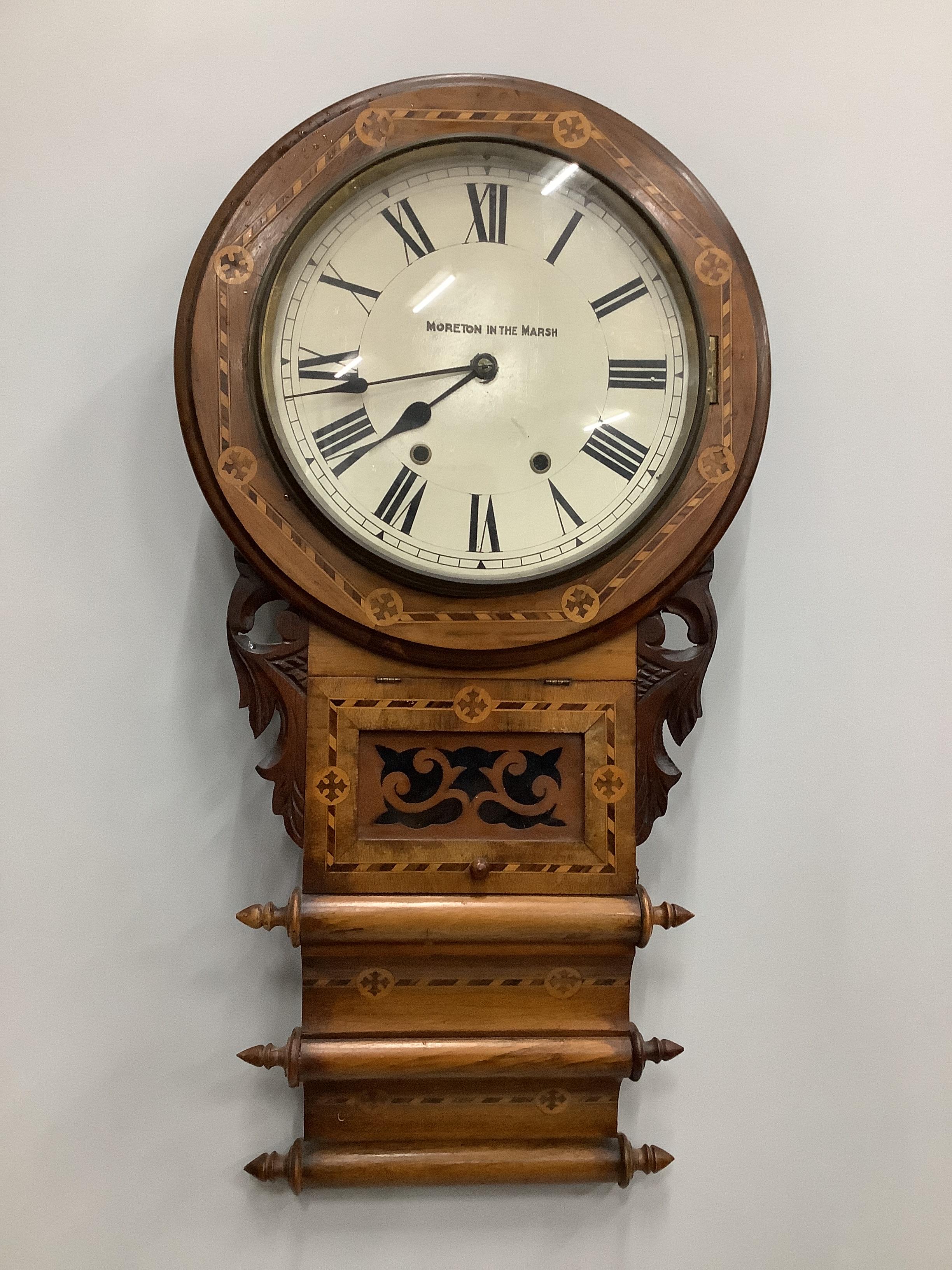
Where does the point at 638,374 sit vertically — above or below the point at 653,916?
above

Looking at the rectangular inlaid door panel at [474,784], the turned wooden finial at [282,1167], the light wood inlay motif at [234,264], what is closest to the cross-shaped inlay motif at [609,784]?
the rectangular inlaid door panel at [474,784]

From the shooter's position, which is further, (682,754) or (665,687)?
(682,754)

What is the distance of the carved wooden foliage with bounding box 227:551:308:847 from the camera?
2.75 ft

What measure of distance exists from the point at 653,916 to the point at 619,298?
1.81 ft

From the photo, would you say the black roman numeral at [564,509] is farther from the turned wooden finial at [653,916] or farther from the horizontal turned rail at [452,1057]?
the horizontal turned rail at [452,1057]

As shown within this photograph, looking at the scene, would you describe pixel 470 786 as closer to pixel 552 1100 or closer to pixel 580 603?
pixel 580 603

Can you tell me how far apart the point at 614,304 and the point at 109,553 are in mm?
538

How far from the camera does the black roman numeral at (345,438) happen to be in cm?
84

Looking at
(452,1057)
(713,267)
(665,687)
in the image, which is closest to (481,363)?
(713,267)

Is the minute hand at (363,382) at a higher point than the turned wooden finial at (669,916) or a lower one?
higher

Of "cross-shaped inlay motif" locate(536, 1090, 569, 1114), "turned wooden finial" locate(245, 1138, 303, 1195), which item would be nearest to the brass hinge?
"cross-shaped inlay motif" locate(536, 1090, 569, 1114)

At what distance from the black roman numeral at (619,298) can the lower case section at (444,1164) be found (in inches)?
29.7

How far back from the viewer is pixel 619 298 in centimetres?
87

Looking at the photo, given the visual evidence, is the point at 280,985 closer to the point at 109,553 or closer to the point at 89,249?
the point at 109,553
